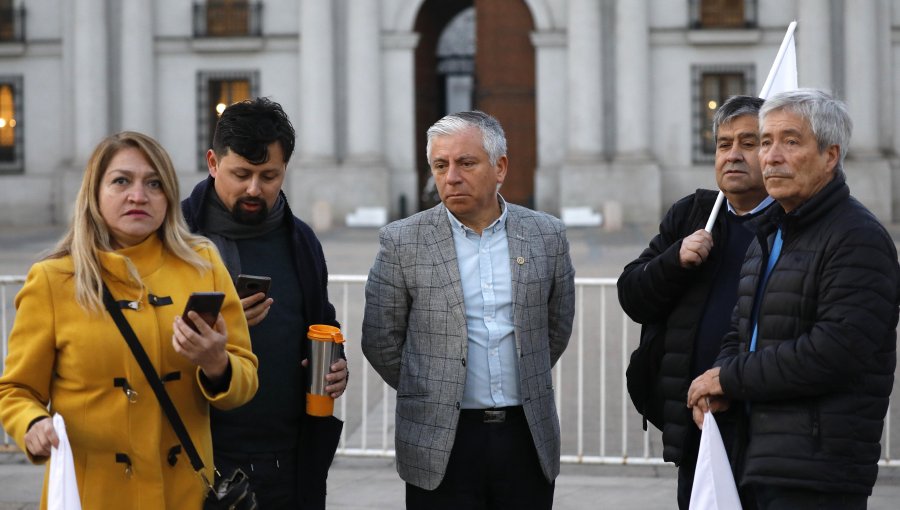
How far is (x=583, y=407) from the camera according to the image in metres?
8.79

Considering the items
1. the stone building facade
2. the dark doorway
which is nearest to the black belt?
the stone building facade

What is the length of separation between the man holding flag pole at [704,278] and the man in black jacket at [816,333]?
1.88ft

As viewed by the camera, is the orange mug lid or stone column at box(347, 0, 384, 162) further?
stone column at box(347, 0, 384, 162)

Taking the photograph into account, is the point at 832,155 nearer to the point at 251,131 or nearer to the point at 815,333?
the point at 815,333

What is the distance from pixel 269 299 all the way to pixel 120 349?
65cm

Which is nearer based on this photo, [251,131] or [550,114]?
[251,131]

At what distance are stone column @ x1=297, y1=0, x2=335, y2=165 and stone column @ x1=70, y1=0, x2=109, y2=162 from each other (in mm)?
4940

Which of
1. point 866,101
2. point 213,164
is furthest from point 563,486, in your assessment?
point 866,101

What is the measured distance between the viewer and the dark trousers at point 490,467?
422cm

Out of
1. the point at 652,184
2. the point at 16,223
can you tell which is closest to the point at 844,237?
the point at 652,184

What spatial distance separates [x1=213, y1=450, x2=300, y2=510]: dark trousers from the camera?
13.3 feet

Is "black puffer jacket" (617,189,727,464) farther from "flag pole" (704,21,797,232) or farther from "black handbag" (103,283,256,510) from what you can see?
"black handbag" (103,283,256,510)

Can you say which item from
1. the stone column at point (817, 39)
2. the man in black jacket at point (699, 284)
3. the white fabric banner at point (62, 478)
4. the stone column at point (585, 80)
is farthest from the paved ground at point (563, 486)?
the stone column at point (817, 39)

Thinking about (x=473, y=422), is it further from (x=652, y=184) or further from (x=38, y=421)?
(x=652, y=184)
